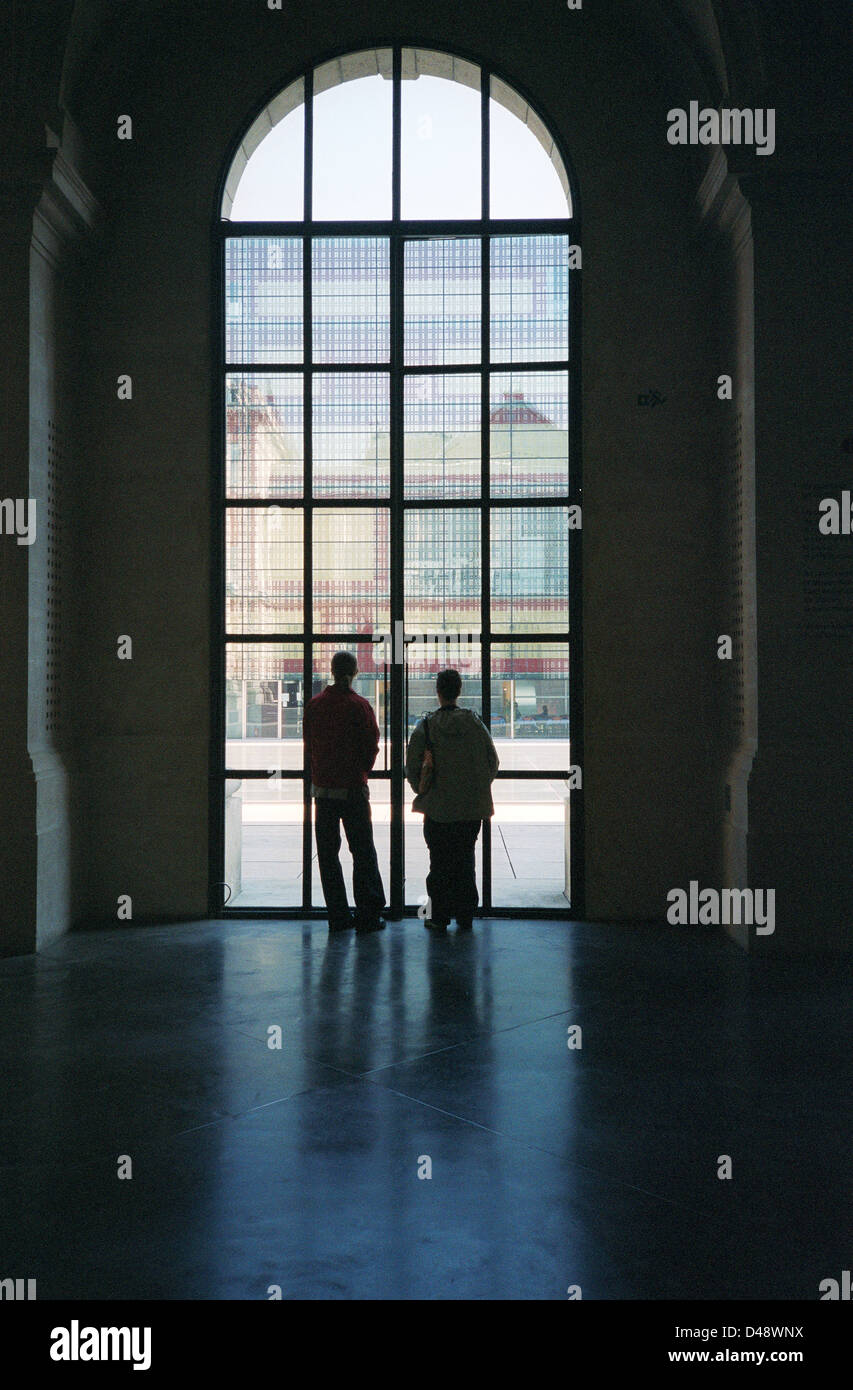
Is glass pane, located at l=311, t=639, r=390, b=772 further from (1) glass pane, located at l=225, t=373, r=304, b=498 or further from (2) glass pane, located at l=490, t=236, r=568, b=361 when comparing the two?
(2) glass pane, located at l=490, t=236, r=568, b=361

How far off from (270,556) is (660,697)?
9.68 feet

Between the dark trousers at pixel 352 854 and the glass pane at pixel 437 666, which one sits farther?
the glass pane at pixel 437 666

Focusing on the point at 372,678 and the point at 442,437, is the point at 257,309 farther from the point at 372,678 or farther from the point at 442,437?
the point at 372,678

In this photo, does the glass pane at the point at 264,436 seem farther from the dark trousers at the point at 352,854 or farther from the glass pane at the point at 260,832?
the dark trousers at the point at 352,854

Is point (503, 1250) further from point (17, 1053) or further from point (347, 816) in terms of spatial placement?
point (347, 816)

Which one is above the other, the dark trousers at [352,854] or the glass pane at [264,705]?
the glass pane at [264,705]

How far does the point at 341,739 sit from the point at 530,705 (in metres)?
1.43

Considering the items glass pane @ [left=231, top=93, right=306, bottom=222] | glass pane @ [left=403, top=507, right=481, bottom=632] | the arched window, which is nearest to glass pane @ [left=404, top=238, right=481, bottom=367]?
the arched window

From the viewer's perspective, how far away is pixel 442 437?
7.58 metres

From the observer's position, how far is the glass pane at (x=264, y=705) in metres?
7.54

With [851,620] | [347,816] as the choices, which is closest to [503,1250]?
[347,816]

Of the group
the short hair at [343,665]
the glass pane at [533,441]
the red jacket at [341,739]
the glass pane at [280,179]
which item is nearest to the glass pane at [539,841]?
the red jacket at [341,739]

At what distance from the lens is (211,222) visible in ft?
24.6

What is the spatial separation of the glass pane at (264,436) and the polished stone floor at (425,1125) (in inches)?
132
